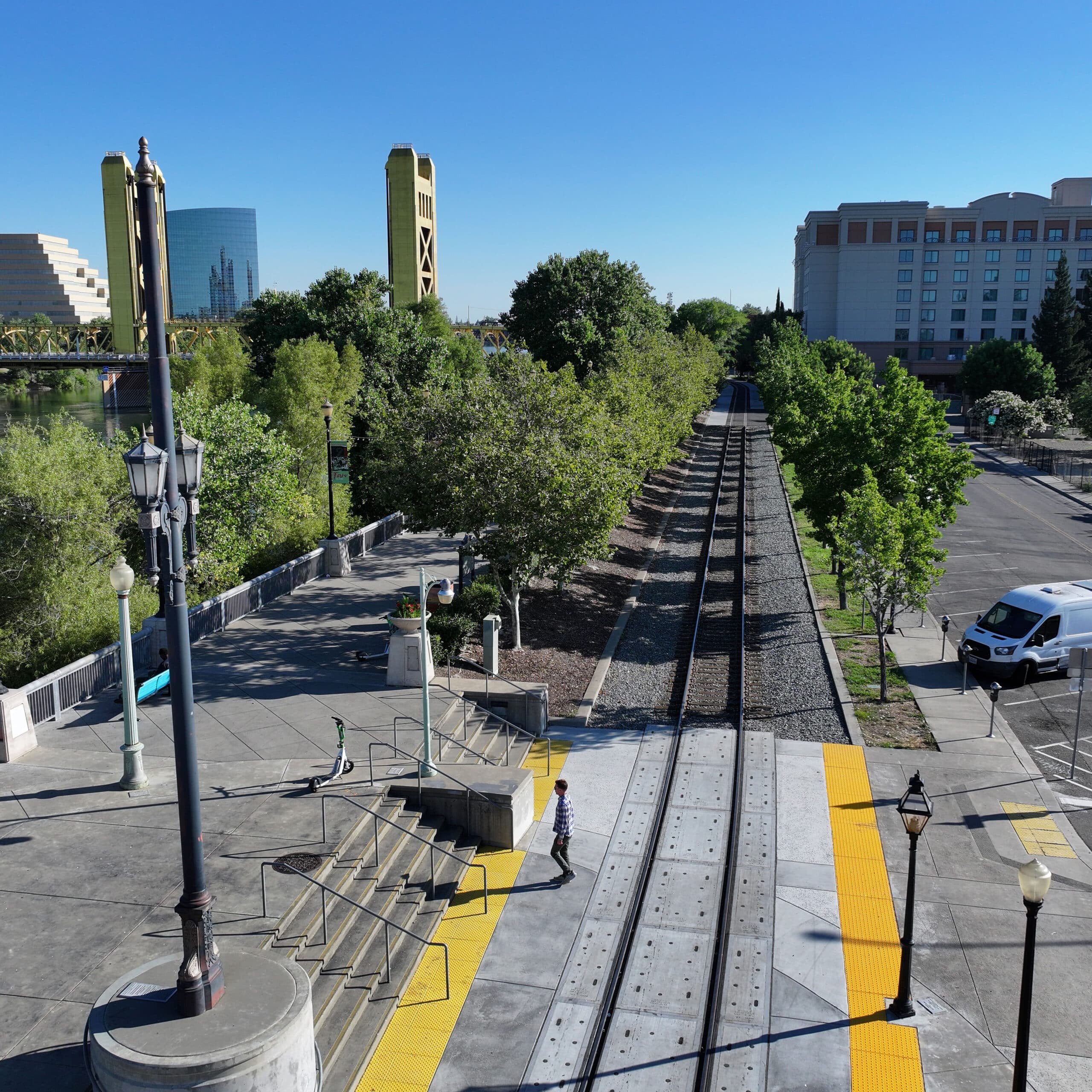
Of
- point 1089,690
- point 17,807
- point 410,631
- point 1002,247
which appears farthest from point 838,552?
point 1002,247

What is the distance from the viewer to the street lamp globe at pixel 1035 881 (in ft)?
26.0

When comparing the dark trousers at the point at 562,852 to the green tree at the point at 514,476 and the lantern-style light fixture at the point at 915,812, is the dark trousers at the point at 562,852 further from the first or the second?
the green tree at the point at 514,476

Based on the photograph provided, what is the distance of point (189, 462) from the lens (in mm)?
9727

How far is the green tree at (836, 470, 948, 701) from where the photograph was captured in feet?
64.3

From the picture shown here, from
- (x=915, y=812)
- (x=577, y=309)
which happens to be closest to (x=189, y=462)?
(x=915, y=812)

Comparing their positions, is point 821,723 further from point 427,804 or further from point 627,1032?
point 627,1032

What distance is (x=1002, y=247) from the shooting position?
105438mm

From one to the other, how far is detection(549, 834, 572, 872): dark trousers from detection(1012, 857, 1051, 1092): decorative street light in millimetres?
5814

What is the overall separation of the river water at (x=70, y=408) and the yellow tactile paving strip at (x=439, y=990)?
75772 millimetres

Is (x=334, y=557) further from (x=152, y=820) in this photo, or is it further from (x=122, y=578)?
(x=152, y=820)

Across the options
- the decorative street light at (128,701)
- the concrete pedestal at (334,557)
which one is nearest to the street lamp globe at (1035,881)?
the decorative street light at (128,701)

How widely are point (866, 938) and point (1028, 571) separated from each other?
78.6 ft

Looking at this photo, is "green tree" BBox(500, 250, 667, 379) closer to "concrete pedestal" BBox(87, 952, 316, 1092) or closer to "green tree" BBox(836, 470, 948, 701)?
"green tree" BBox(836, 470, 948, 701)

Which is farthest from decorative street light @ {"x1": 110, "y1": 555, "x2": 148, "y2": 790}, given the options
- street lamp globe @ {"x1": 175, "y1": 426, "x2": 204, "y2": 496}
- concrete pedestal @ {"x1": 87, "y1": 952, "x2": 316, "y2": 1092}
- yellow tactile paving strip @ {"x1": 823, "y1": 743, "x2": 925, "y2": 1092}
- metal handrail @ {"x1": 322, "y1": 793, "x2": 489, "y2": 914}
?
yellow tactile paving strip @ {"x1": 823, "y1": 743, "x2": 925, "y2": 1092}
